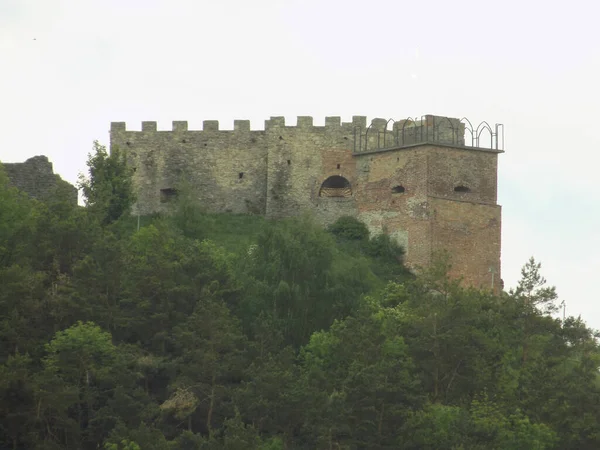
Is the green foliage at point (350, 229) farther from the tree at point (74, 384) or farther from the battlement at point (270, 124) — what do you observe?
the tree at point (74, 384)

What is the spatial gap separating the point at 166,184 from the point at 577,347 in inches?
674

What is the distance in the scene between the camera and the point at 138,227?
72.3 m

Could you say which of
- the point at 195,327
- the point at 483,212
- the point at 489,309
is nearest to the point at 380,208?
the point at 483,212

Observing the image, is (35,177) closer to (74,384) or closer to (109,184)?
(109,184)

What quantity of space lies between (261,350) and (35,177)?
437 inches

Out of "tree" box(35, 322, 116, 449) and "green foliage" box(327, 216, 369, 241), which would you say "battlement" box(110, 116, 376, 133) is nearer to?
"green foliage" box(327, 216, 369, 241)

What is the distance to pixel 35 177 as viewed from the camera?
67000 mm

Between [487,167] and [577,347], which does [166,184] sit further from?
[577,347]

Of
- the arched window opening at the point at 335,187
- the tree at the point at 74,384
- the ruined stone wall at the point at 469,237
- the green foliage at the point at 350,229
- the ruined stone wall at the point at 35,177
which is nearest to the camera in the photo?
the tree at the point at 74,384

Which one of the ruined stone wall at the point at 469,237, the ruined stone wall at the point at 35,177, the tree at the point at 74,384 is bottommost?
the tree at the point at 74,384

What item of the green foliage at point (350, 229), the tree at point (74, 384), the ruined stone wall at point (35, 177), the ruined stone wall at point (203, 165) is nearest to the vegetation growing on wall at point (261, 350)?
the tree at point (74, 384)

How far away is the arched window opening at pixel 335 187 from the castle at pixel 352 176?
3 centimetres

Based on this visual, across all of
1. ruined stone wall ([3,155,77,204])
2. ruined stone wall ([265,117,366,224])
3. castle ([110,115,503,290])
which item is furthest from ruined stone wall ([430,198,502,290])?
ruined stone wall ([3,155,77,204])

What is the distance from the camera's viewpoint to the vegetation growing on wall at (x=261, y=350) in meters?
56.4
